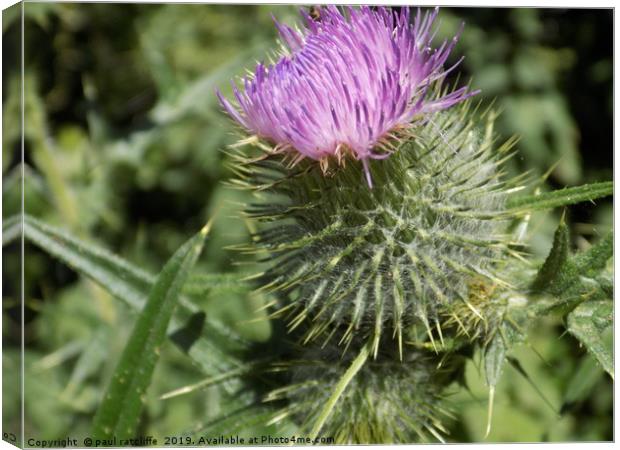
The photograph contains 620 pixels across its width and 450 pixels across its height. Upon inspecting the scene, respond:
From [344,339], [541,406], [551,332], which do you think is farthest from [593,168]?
[344,339]

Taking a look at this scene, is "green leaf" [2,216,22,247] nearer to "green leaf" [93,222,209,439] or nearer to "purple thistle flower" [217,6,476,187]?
"green leaf" [93,222,209,439]

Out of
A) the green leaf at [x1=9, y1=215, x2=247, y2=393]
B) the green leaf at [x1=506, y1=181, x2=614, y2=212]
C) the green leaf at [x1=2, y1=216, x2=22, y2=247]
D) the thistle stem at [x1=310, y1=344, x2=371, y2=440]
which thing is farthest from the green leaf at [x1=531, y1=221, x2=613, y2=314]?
the green leaf at [x1=2, y1=216, x2=22, y2=247]

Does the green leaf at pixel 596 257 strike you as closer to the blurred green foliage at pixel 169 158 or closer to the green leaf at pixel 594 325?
the green leaf at pixel 594 325

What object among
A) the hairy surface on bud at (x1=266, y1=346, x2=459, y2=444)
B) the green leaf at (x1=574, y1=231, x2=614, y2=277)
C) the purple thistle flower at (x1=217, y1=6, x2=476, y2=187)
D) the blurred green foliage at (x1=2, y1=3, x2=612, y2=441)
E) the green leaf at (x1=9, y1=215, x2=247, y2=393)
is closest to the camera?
the purple thistle flower at (x1=217, y1=6, x2=476, y2=187)

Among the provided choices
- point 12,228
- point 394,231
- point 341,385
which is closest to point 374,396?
point 341,385

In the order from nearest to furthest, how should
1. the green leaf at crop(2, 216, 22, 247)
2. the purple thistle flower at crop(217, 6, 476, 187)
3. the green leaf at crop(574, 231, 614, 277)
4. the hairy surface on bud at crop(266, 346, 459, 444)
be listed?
the purple thistle flower at crop(217, 6, 476, 187) < the green leaf at crop(574, 231, 614, 277) < the hairy surface on bud at crop(266, 346, 459, 444) < the green leaf at crop(2, 216, 22, 247)

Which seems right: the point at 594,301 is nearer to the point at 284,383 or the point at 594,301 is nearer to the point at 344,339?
the point at 344,339
